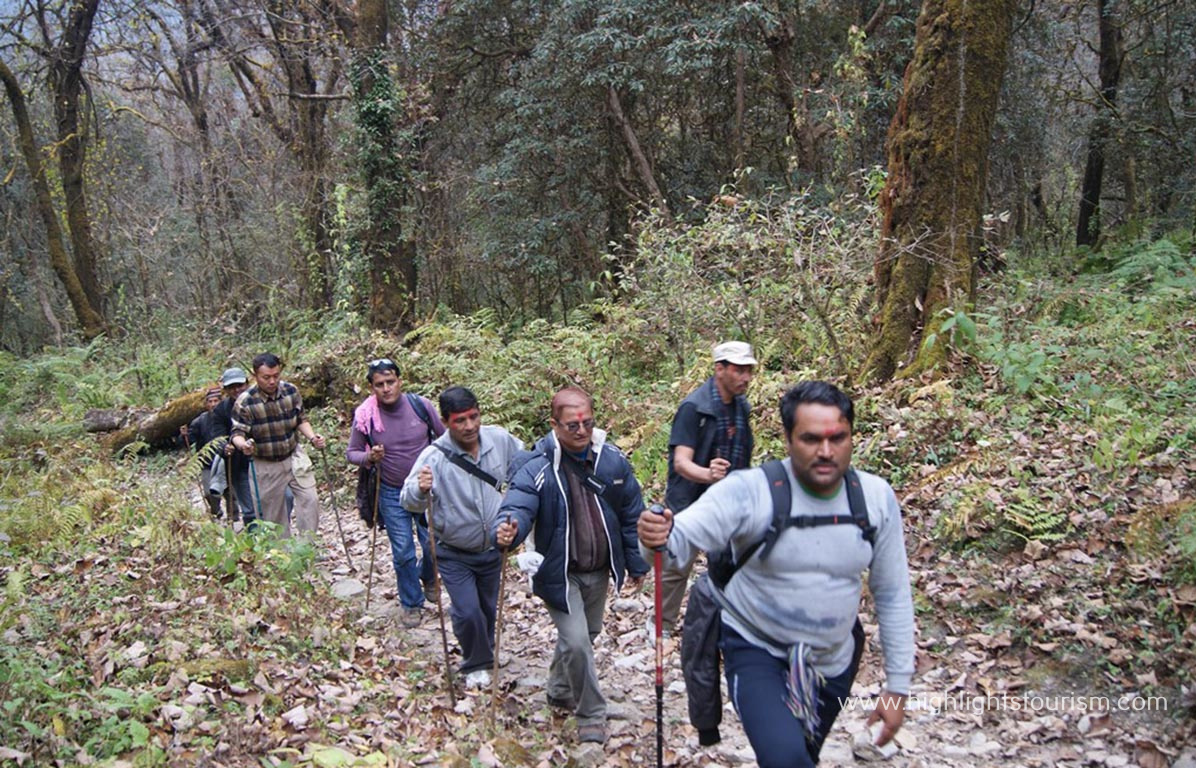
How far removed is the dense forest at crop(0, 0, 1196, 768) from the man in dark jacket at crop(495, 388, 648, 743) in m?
0.70

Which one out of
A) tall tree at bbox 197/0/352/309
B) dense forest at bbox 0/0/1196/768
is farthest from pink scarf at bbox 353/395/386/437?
tall tree at bbox 197/0/352/309

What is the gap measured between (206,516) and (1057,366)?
8676mm

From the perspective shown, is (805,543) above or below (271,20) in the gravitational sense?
below

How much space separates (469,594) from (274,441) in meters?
3.12

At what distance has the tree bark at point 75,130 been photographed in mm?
20469

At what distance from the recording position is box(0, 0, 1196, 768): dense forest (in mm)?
5250

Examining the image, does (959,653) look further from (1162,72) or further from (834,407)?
(1162,72)

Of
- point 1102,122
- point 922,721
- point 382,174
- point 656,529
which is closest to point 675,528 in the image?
point 656,529

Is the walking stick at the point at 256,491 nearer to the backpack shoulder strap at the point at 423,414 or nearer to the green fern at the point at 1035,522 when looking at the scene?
the backpack shoulder strap at the point at 423,414

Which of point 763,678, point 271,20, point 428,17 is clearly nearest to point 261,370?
point 763,678

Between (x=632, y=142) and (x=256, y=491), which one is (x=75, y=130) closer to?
(x=632, y=142)

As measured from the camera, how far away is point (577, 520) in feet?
16.3

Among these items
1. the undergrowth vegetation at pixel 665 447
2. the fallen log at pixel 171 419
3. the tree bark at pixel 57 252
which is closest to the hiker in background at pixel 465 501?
the undergrowth vegetation at pixel 665 447

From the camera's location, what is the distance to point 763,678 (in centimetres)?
331
